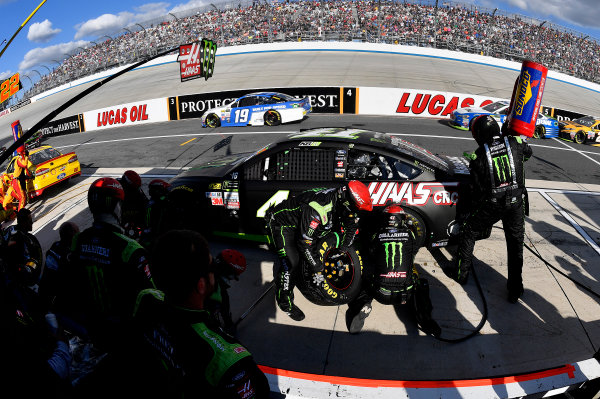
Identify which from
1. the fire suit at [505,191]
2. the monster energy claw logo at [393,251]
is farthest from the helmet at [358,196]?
the fire suit at [505,191]

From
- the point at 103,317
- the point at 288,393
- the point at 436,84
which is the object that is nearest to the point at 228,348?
the point at 288,393

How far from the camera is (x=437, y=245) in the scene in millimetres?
4777

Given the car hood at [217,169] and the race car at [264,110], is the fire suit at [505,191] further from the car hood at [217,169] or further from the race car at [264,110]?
the race car at [264,110]

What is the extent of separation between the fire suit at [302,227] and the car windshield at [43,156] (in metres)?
7.59

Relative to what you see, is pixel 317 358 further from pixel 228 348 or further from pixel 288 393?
pixel 228 348

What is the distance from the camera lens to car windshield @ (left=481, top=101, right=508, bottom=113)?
44.4ft

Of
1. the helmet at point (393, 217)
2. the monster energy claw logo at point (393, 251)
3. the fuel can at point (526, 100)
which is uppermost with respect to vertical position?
the fuel can at point (526, 100)

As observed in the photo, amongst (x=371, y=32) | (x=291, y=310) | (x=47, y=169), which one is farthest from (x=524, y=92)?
(x=371, y=32)

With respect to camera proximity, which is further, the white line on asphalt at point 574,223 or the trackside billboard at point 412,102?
the trackside billboard at point 412,102

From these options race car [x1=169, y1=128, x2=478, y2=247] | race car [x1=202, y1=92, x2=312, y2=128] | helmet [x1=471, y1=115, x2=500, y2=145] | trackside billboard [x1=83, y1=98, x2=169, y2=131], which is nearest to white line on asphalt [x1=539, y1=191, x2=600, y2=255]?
race car [x1=169, y1=128, x2=478, y2=247]

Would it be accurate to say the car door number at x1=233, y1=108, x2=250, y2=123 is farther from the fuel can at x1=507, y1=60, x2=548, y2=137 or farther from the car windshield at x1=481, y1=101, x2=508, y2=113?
the fuel can at x1=507, y1=60, x2=548, y2=137

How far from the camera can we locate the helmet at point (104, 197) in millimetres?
2775

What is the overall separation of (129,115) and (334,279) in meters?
17.8

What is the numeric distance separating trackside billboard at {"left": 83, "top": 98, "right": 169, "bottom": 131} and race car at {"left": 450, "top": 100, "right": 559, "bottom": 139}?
13074 millimetres
